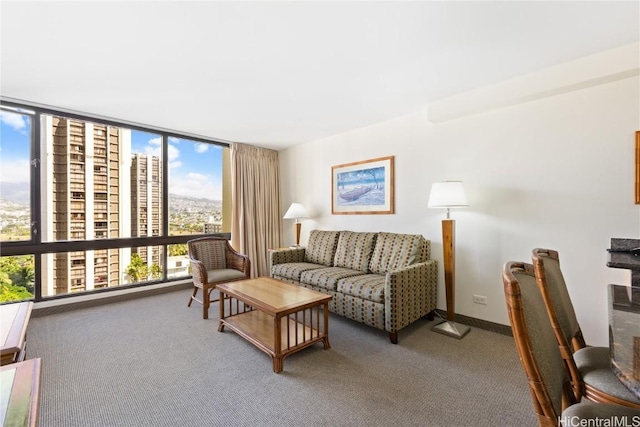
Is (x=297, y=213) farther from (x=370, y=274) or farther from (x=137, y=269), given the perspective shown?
(x=137, y=269)

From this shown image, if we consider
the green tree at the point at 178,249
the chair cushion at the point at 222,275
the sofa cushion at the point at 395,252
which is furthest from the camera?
the green tree at the point at 178,249

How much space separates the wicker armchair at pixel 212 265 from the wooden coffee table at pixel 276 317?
53cm

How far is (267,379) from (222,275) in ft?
5.56

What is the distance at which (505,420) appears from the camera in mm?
1544

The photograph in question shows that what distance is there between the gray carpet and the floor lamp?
0.14m

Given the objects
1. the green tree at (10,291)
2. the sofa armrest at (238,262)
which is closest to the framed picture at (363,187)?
the sofa armrest at (238,262)

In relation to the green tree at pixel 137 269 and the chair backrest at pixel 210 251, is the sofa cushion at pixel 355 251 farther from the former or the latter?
the green tree at pixel 137 269

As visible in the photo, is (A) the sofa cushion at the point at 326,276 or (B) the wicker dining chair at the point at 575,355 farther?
(A) the sofa cushion at the point at 326,276

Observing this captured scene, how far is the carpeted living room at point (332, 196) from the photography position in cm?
172

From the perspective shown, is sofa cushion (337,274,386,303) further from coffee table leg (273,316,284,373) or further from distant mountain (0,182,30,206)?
distant mountain (0,182,30,206)

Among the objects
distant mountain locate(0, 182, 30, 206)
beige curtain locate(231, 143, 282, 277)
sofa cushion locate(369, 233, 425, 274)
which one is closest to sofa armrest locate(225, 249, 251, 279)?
beige curtain locate(231, 143, 282, 277)

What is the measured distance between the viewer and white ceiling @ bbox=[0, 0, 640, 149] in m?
1.69

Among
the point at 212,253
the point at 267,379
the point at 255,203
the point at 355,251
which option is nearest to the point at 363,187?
the point at 355,251

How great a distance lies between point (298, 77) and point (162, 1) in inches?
45.1
